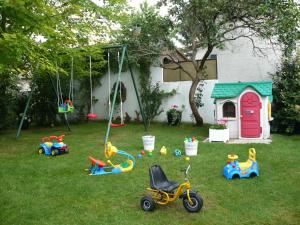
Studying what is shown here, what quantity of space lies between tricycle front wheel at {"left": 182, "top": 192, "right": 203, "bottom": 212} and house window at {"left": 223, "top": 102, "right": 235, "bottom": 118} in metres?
6.11

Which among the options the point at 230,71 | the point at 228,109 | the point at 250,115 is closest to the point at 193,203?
the point at 250,115

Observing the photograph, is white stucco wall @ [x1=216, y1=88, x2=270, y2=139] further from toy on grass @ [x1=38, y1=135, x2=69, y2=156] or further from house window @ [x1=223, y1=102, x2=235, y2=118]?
toy on grass @ [x1=38, y1=135, x2=69, y2=156]

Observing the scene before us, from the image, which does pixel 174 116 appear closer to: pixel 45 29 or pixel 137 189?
pixel 45 29

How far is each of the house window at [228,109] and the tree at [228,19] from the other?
79.2 inches

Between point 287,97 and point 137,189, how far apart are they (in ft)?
23.3

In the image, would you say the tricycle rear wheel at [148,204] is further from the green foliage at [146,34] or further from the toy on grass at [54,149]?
the green foliage at [146,34]

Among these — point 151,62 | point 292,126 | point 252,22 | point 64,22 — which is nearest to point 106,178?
point 64,22

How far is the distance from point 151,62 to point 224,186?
368 inches

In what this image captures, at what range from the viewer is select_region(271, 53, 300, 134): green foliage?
1034 cm

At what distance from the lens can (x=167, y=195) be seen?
4.64 meters

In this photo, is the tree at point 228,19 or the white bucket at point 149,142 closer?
the white bucket at point 149,142

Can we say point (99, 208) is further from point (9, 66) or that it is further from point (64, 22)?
point (64, 22)

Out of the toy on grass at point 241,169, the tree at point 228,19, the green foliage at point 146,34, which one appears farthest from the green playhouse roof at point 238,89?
the toy on grass at point 241,169

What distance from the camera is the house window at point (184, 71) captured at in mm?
13555
